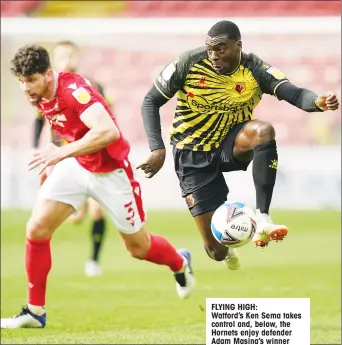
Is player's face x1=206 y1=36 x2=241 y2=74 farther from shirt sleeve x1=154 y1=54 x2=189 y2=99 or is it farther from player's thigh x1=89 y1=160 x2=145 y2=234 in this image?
player's thigh x1=89 y1=160 x2=145 y2=234

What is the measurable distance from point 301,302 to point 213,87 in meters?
1.98

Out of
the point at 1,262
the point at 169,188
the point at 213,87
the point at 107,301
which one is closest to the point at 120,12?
the point at 169,188

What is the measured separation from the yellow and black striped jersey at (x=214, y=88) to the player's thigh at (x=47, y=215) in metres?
1.16

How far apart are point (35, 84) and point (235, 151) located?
1.42m

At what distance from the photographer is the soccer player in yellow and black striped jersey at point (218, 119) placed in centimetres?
617

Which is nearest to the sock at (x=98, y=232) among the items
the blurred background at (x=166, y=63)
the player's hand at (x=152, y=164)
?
the blurred background at (x=166, y=63)

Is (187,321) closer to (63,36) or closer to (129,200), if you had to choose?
(129,200)

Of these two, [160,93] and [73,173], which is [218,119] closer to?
[160,93]

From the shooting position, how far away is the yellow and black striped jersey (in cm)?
649

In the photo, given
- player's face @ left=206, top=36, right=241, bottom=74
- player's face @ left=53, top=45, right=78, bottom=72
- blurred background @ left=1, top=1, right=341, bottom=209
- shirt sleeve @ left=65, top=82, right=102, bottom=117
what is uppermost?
blurred background @ left=1, top=1, right=341, bottom=209

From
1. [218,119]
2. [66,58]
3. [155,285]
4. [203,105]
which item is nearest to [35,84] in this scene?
[203,105]

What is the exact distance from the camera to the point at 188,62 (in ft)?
21.3

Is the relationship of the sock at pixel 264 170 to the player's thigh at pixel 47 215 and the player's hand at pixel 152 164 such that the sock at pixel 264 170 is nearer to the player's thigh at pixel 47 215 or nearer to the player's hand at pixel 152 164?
the player's hand at pixel 152 164

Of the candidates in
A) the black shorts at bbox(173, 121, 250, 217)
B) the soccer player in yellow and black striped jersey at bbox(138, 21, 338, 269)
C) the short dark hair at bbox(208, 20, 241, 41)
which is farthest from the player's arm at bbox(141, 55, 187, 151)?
the black shorts at bbox(173, 121, 250, 217)
